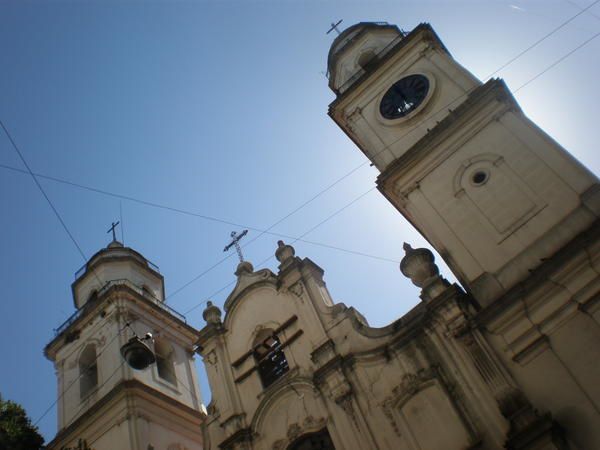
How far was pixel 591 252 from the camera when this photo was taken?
39.8ft

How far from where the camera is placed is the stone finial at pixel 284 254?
17781 millimetres

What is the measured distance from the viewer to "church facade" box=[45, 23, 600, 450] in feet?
38.7

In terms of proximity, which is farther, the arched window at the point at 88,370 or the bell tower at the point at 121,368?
the arched window at the point at 88,370

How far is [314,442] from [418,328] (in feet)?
12.3

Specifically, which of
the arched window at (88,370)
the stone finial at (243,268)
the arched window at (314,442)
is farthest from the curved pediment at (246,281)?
the arched window at (88,370)

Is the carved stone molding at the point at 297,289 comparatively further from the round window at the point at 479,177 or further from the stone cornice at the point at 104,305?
the stone cornice at the point at 104,305

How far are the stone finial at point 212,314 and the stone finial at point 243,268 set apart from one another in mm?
1364

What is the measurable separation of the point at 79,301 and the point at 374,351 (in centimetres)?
1576

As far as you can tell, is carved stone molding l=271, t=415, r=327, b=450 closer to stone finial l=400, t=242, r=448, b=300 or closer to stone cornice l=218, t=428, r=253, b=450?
stone cornice l=218, t=428, r=253, b=450

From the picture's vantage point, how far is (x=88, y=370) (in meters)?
21.1

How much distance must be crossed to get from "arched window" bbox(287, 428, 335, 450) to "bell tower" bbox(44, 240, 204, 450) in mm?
5420

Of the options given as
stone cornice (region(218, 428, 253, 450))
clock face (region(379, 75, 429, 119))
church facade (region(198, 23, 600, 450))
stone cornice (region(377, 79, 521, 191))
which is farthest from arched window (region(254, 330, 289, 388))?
clock face (region(379, 75, 429, 119))

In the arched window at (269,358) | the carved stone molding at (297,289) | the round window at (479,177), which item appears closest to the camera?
the round window at (479,177)

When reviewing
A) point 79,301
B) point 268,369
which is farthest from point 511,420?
point 79,301
